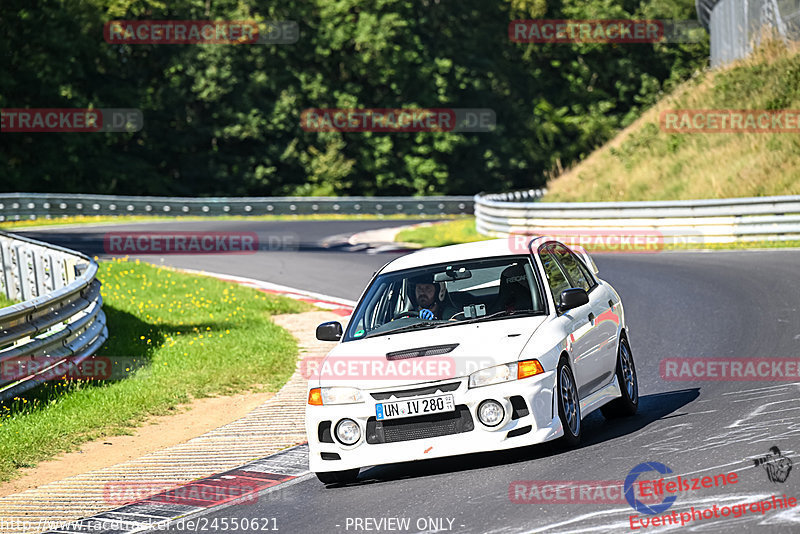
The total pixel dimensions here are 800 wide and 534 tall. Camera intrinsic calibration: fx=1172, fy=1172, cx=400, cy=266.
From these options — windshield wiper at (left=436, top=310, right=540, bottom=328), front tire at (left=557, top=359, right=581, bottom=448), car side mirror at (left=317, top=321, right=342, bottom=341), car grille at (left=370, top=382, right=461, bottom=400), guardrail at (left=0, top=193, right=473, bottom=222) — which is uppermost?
windshield wiper at (left=436, top=310, right=540, bottom=328)

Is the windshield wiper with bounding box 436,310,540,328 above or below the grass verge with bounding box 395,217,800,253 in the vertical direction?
above

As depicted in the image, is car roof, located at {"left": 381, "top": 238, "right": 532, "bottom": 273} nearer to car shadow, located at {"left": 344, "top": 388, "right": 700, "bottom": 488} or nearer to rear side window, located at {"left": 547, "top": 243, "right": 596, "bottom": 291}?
rear side window, located at {"left": 547, "top": 243, "right": 596, "bottom": 291}

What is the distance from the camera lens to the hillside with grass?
28.9 meters

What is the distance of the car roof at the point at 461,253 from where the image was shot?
9.23m

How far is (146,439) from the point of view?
34.8ft

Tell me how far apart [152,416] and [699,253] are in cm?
1428

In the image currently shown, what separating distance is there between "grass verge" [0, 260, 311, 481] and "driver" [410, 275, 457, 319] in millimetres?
3458

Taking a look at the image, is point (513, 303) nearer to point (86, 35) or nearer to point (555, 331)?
point (555, 331)

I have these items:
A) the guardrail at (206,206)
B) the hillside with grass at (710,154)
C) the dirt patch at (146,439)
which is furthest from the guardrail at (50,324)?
the guardrail at (206,206)

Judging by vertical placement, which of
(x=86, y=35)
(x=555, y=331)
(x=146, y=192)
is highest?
(x=86, y=35)

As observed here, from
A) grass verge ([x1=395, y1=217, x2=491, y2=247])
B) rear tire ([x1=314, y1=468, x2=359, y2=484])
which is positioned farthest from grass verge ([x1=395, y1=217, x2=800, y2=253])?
rear tire ([x1=314, y1=468, x2=359, y2=484])

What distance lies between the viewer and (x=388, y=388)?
7785mm

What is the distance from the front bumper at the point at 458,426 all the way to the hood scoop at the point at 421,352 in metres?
0.26

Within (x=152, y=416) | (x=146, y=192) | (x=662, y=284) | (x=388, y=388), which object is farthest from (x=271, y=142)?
(x=388, y=388)
